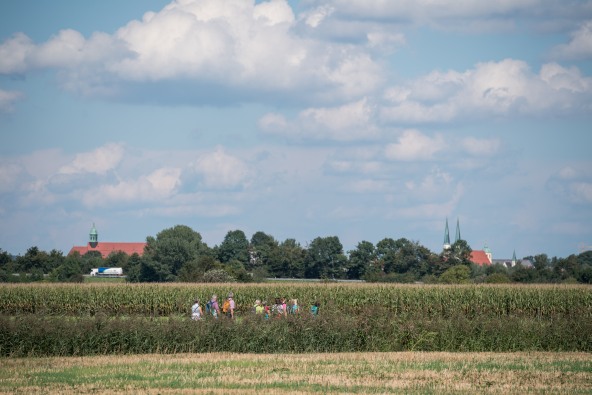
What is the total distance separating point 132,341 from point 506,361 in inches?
469

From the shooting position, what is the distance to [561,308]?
5162 centimetres

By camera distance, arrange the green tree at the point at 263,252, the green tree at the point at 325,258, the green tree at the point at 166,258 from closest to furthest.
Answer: the green tree at the point at 166,258 → the green tree at the point at 325,258 → the green tree at the point at 263,252

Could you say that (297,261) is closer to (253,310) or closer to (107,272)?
(107,272)

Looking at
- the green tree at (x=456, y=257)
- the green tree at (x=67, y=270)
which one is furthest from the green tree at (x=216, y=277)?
the green tree at (x=456, y=257)

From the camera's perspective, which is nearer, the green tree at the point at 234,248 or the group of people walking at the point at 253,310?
the group of people walking at the point at 253,310

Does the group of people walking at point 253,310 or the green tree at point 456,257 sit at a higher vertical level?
the green tree at point 456,257

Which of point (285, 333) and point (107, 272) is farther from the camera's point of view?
point (107, 272)

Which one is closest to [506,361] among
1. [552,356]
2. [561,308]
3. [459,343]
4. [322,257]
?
[552,356]

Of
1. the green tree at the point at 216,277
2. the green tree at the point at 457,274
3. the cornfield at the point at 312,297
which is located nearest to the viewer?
the cornfield at the point at 312,297

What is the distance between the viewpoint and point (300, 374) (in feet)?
77.4

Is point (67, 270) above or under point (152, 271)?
above

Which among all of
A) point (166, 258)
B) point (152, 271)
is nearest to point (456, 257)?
point (166, 258)

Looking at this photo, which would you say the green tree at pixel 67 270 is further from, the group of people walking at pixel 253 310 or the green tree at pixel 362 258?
the group of people walking at pixel 253 310

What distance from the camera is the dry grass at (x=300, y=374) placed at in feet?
69.9
